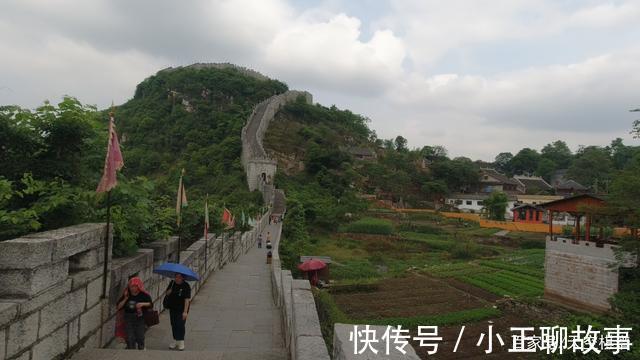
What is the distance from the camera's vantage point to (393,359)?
2941 millimetres

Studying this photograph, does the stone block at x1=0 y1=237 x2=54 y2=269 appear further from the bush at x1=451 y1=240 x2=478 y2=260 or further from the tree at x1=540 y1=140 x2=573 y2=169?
the tree at x1=540 y1=140 x2=573 y2=169

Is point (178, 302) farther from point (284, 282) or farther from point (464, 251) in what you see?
point (464, 251)

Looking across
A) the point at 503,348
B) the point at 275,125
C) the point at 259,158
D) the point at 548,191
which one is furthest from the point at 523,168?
the point at 503,348

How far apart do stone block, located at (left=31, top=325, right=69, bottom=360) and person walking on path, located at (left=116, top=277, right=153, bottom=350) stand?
1004 mm

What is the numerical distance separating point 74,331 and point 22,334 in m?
1.07

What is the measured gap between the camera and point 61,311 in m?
4.40

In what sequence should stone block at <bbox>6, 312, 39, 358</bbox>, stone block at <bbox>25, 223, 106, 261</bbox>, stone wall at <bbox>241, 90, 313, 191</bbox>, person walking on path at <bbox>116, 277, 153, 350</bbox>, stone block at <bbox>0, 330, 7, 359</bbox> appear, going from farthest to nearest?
1. stone wall at <bbox>241, 90, 313, 191</bbox>
2. person walking on path at <bbox>116, 277, 153, 350</bbox>
3. stone block at <bbox>25, 223, 106, 261</bbox>
4. stone block at <bbox>6, 312, 39, 358</bbox>
5. stone block at <bbox>0, 330, 7, 359</bbox>

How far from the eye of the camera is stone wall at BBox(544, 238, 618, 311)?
1978 cm

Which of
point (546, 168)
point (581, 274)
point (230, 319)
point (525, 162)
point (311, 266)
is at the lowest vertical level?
point (581, 274)

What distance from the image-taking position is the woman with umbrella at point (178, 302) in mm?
6121

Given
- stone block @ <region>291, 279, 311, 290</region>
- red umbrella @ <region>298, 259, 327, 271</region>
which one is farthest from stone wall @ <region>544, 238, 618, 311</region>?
stone block @ <region>291, 279, 311, 290</region>

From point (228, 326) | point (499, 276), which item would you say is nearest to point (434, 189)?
point (499, 276)

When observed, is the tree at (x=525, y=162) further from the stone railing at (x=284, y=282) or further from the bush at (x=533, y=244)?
the bush at (x=533, y=244)

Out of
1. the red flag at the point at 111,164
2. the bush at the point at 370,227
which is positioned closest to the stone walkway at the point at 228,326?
the red flag at the point at 111,164
